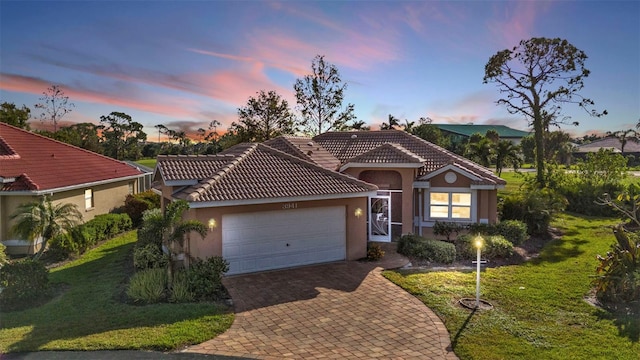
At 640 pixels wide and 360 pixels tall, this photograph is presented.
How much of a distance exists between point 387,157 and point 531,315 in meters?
10.3

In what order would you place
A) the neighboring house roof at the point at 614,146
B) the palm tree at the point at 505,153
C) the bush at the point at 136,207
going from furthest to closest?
the neighboring house roof at the point at 614,146, the palm tree at the point at 505,153, the bush at the point at 136,207

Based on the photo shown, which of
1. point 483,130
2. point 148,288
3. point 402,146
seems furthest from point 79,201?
point 483,130

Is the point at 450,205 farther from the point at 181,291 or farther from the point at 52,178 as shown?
the point at 52,178

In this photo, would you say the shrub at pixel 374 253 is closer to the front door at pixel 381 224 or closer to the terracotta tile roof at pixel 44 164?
the front door at pixel 381 224

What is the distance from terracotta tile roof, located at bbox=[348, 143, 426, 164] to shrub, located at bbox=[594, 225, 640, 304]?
8.50 meters

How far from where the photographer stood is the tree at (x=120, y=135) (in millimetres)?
64062

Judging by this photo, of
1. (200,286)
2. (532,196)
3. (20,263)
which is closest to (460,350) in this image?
(200,286)

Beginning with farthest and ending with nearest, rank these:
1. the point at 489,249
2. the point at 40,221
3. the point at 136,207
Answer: the point at 136,207 < the point at 489,249 < the point at 40,221

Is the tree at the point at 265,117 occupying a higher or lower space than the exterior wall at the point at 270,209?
higher

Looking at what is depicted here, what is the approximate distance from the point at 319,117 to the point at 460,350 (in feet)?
122

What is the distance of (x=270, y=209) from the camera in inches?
583

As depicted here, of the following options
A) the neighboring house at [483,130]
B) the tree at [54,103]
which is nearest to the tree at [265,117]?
the tree at [54,103]

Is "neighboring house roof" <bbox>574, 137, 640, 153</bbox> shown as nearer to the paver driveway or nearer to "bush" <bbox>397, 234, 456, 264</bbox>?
"bush" <bbox>397, 234, 456, 264</bbox>

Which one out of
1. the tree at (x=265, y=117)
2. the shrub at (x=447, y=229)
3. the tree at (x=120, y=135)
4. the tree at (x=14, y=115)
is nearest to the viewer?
the shrub at (x=447, y=229)
